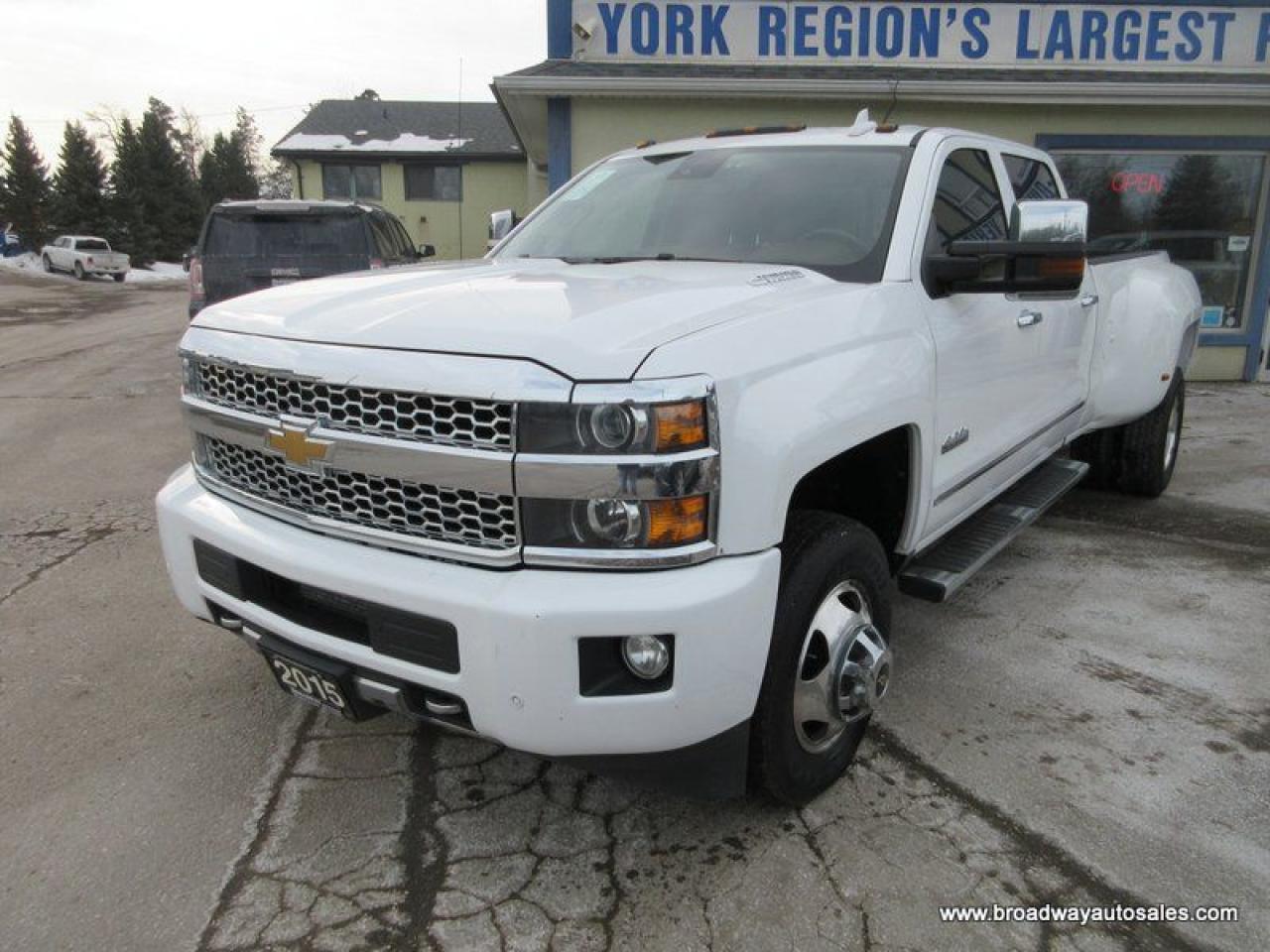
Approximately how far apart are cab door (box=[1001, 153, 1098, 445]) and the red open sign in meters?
6.16

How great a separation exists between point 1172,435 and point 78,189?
4538cm

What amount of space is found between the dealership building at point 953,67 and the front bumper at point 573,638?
312 inches

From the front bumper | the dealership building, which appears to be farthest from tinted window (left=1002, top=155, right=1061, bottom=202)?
the dealership building

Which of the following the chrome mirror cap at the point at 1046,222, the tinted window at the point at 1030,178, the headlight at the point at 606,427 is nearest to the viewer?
the headlight at the point at 606,427

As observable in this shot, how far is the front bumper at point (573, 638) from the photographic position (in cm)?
189

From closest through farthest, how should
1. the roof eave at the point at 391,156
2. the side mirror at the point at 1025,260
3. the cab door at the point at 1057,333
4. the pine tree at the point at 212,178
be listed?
the side mirror at the point at 1025,260 < the cab door at the point at 1057,333 < the roof eave at the point at 391,156 < the pine tree at the point at 212,178

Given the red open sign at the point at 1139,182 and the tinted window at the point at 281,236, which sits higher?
the red open sign at the point at 1139,182

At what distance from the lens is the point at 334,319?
2.29 metres

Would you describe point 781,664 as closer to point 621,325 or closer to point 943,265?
point 621,325

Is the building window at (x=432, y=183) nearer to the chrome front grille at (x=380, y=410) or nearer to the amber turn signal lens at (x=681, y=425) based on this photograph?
the chrome front grille at (x=380, y=410)

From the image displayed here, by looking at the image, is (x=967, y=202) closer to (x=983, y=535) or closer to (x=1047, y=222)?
(x=1047, y=222)

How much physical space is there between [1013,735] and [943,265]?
1.52 metres

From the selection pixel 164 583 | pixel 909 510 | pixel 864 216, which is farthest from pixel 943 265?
pixel 164 583

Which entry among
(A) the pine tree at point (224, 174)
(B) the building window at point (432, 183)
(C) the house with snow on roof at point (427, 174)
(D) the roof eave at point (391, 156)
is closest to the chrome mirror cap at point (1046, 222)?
(C) the house with snow on roof at point (427, 174)
